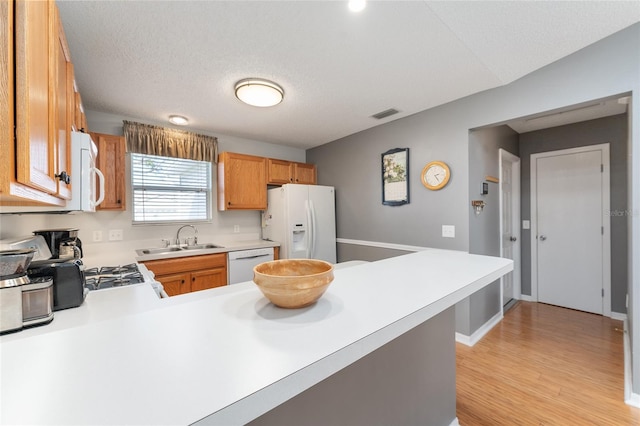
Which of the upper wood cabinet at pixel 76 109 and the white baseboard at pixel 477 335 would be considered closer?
the upper wood cabinet at pixel 76 109

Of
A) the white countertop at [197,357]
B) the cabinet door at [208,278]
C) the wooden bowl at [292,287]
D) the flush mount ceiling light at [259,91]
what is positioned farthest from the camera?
the cabinet door at [208,278]

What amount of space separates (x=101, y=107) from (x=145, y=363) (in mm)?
3196

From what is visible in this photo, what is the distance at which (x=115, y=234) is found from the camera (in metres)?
2.91

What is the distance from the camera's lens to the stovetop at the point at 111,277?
1580mm

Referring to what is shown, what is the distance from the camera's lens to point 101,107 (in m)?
2.69

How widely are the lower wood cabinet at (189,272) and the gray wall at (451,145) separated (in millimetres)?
1840

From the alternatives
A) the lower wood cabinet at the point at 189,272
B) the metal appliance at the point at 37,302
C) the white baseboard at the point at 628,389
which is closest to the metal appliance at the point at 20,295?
the metal appliance at the point at 37,302

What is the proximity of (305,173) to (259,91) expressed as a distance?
6.90 ft

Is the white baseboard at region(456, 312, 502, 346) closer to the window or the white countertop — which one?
the white countertop

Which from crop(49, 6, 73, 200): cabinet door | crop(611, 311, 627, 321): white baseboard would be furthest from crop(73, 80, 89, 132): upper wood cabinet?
crop(611, 311, 627, 321): white baseboard

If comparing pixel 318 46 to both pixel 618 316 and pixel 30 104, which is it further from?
pixel 618 316

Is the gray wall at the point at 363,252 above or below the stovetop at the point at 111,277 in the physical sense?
below

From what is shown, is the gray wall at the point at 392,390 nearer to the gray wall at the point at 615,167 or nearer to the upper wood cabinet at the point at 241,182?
the upper wood cabinet at the point at 241,182

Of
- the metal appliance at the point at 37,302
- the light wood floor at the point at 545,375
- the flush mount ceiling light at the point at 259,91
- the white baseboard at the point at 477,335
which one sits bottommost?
the light wood floor at the point at 545,375
